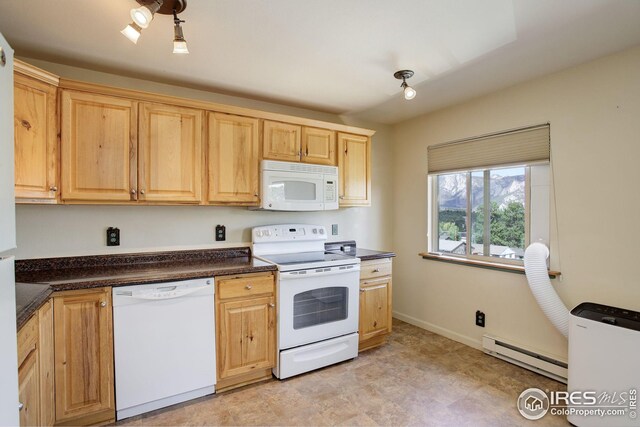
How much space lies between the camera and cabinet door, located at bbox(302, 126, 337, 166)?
3033 millimetres

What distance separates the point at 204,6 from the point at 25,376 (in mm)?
1913

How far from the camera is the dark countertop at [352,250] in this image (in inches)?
123

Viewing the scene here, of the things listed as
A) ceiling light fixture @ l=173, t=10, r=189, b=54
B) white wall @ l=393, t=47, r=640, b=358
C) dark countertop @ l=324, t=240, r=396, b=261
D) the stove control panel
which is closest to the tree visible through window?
white wall @ l=393, t=47, r=640, b=358

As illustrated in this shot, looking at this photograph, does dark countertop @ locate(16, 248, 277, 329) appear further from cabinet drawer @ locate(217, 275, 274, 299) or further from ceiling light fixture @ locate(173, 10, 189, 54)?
ceiling light fixture @ locate(173, 10, 189, 54)

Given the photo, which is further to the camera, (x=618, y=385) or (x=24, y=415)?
(x=618, y=385)

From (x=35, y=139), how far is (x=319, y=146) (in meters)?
2.09

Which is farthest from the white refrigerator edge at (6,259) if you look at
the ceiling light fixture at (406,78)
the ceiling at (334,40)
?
the ceiling light fixture at (406,78)

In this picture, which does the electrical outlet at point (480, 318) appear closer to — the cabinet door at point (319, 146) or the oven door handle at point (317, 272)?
the oven door handle at point (317, 272)

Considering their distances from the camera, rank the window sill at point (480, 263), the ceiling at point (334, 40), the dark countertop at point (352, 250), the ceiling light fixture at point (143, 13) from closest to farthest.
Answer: the ceiling light fixture at point (143, 13) → the ceiling at point (334, 40) → the window sill at point (480, 263) → the dark countertop at point (352, 250)

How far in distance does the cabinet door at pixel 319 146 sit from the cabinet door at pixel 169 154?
954mm

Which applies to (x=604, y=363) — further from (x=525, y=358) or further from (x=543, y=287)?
(x=525, y=358)

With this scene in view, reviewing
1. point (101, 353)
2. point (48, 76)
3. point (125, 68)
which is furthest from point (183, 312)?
point (125, 68)

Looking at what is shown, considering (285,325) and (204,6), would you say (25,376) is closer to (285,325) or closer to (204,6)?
(285,325)

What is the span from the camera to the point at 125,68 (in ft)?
7.84
